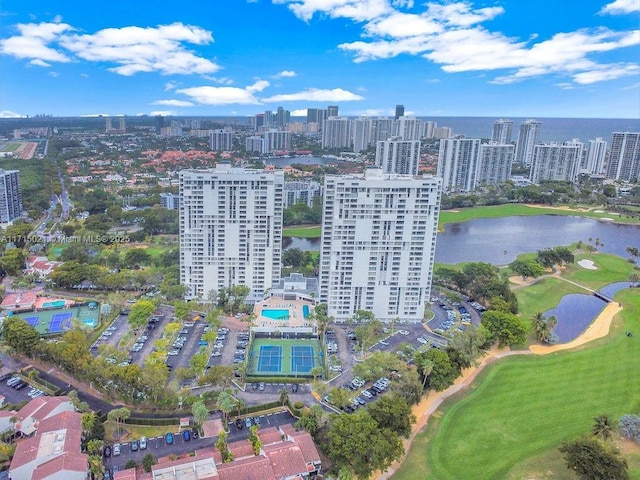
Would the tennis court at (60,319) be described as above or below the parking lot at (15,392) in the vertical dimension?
above

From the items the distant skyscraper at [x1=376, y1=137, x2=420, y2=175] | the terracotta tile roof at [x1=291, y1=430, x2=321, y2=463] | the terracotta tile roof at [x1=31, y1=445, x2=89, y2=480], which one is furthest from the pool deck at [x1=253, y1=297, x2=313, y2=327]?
the distant skyscraper at [x1=376, y1=137, x2=420, y2=175]

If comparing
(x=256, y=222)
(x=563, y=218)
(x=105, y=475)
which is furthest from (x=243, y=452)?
(x=563, y=218)

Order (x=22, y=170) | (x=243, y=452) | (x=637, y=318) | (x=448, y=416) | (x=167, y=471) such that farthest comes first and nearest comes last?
(x=22, y=170) → (x=637, y=318) → (x=448, y=416) → (x=243, y=452) → (x=167, y=471)

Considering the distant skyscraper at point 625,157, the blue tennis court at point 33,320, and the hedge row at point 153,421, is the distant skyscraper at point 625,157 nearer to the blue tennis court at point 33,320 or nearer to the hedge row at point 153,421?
the hedge row at point 153,421

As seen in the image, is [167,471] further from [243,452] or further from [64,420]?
[64,420]

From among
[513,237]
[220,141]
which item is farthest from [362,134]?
[513,237]

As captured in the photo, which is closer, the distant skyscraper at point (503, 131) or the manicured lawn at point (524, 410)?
the manicured lawn at point (524, 410)

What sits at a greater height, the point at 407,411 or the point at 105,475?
the point at 407,411

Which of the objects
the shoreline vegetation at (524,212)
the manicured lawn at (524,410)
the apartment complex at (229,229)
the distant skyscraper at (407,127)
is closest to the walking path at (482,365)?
the manicured lawn at (524,410)
